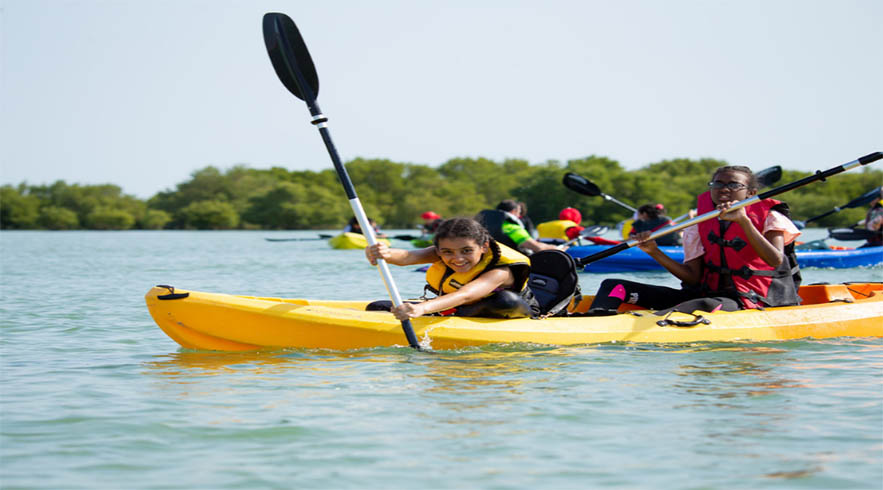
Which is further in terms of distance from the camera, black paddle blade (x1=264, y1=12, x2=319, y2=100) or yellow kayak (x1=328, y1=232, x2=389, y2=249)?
yellow kayak (x1=328, y1=232, x2=389, y2=249)

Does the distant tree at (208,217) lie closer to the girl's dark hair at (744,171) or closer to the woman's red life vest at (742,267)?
the woman's red life vest at (742,267)

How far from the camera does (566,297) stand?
533cm

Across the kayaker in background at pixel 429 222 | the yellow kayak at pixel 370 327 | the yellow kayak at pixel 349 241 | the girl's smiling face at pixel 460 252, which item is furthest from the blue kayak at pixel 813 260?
the yellow kayak at pixel 349 241

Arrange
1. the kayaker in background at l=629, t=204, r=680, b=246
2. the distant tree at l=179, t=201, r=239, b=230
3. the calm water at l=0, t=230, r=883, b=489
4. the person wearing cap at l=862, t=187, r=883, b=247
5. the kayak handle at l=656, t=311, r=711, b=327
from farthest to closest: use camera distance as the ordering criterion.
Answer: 1. the distant tree at l=179, t=201, r=239, b=230
2. the person wearing cap at l=862, t=187, r=883, b=247
3. the kayaker in background at l=629, t=204, r=680, b=246
4. the kayak handle at l=656, t=311, r=711, b=327
5. the calm water at l=0, t=230, r=883, b=489

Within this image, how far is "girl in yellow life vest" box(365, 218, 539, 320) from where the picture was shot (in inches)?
186

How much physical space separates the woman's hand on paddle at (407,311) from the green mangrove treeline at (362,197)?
52468 mm

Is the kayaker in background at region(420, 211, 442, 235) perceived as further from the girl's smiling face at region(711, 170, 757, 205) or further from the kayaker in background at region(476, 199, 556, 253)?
the girl's smiling face at region(711, 170, 757, 205)

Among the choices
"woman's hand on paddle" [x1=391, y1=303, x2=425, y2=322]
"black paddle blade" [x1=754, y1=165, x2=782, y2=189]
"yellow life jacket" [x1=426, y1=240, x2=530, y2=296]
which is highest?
"black paddle blade" [x1=754, y1=165, x2=782, y2=189]

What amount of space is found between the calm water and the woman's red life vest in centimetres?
36

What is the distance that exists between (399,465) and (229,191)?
255 feet

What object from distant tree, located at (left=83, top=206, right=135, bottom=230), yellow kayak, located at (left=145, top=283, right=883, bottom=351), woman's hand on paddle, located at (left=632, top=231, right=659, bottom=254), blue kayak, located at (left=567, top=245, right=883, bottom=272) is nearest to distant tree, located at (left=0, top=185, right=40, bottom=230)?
distant tree, located at (left=83, top=206, right=135, bottom=230)

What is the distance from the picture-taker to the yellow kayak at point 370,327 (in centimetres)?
490

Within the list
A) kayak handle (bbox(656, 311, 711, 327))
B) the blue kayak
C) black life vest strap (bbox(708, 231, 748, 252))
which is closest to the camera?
kayak handle (bbox(656, 311, 711, 327))

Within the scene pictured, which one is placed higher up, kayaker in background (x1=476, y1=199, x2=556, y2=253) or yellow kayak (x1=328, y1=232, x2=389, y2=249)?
kayaker in background (x1=476, y1=199, x2=556, y2=253)
